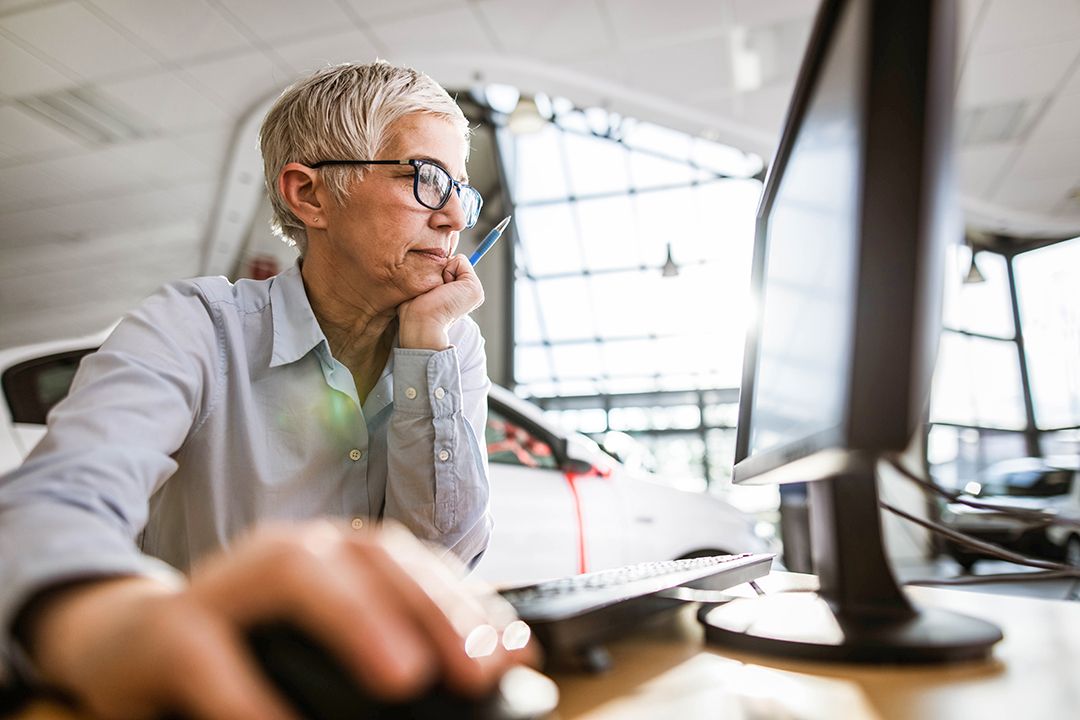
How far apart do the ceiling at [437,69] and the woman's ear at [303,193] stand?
289 cm

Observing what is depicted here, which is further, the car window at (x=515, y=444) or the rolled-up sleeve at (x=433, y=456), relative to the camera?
the car window at (x=515, y=444)

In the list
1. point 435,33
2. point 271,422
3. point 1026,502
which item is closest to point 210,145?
point 435,33

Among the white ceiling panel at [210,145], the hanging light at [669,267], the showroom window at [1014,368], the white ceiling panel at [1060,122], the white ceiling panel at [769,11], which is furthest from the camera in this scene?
the showroom window at [1014,368]

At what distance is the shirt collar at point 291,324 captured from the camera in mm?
969

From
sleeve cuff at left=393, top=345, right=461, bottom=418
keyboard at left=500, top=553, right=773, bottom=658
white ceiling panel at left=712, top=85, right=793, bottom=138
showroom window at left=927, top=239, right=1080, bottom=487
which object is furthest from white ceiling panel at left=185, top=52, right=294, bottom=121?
showroom window at left=927, top=239, right=1080, bottom=487

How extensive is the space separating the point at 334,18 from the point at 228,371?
11.6 ft

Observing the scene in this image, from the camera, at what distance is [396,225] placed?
43.1 inches

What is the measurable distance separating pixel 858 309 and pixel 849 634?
27 centimetres

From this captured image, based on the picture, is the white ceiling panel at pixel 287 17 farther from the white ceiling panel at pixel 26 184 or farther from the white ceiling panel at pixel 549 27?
the white ceiling panel at pixel 26 184

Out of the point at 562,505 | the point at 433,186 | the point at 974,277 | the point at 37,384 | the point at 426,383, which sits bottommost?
the point at 562,505

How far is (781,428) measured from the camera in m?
0.68

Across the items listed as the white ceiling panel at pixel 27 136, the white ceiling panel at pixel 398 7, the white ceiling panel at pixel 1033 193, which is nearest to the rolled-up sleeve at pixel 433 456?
→ the white ceiling panel at pixel 398 7

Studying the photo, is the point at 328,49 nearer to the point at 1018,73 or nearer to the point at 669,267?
the point at 669,267

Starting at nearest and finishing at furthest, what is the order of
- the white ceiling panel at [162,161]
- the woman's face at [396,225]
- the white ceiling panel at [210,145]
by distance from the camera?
1. the woman's face at [396,225]
2. the white ceiling panel at [210,145]
3. the white ceiling panel at [162,161]
